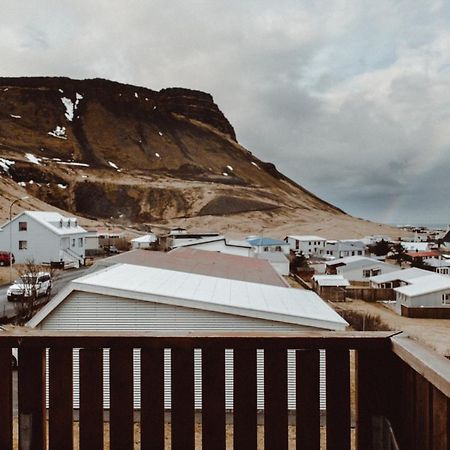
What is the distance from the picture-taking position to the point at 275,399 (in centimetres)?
285

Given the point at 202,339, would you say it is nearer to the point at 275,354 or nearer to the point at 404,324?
the point at 275,354

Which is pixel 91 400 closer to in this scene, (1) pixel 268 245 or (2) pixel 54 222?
(2) pixel 54 222

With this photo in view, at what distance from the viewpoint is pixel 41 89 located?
19875 centimetres

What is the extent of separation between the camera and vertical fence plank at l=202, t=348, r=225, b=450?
112 inches

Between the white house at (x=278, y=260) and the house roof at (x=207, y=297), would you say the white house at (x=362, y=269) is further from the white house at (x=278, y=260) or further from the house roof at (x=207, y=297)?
the house roof at (x=207, y=297)

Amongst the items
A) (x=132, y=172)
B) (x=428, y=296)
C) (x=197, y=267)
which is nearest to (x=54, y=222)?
(x=197, y=267)

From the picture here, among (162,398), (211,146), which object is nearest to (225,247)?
(162,398)

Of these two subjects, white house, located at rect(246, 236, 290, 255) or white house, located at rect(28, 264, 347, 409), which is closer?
white house, located at rect(28, 264, 347, 409)

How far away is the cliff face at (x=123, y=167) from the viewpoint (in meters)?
110

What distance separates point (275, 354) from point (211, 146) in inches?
7560

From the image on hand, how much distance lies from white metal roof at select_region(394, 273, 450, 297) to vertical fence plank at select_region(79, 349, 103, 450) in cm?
3502

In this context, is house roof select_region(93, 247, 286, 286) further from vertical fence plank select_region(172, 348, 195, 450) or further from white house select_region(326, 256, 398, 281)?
white house select_region(326, 256, 398, 281)

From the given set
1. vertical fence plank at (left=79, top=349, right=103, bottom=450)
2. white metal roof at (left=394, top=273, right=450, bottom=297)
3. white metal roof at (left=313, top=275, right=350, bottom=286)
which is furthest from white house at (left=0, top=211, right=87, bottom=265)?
vertical fence plank at (left=79, top=349, right=103, bottom=450)

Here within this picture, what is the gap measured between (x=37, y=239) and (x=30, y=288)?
2035cm
